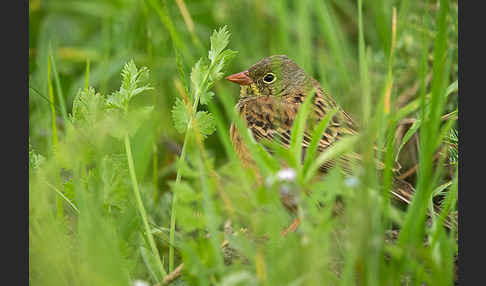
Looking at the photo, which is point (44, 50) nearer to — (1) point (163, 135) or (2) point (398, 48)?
(1) point (163, 135)

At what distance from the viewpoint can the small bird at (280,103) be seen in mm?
3928

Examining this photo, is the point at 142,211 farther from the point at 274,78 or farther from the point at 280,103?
the point at 274,78

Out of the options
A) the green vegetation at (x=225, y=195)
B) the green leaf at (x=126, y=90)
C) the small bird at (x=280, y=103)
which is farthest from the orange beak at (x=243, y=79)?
the green leaf at (x=126, y=90)

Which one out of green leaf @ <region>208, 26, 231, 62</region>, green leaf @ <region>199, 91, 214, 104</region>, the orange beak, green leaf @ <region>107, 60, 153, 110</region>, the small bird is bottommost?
the small bird

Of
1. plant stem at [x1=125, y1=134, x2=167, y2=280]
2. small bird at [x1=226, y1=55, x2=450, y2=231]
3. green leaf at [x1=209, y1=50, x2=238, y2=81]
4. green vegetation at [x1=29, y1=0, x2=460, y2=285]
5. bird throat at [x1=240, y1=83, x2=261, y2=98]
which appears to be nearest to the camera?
green vegetation at [x1=29, y1=0, x2=460, y2=285]

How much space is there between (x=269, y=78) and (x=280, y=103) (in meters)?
0.22

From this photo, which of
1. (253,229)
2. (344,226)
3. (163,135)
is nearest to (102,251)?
(253,229)

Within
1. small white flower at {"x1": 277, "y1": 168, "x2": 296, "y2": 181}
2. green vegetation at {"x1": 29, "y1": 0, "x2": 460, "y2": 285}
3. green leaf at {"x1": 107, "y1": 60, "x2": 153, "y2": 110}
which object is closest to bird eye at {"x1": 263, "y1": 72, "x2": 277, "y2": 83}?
green vegetation at {"x1": 29, "y1": 0, "x2": 460, "y2": 285}

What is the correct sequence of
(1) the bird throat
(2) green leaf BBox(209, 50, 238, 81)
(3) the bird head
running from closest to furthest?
(2) green leaf BBox(209, 50, 238, 81), (3) the bird head, (1) the bird throat

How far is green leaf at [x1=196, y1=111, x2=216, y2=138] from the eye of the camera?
126 inches

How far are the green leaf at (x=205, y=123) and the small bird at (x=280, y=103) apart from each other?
1.94 ft

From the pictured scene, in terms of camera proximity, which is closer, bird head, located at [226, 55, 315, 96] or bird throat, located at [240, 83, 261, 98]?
bird head, located at [226, 55, 315, 96]

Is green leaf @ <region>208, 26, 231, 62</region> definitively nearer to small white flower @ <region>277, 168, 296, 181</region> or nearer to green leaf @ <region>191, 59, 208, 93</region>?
green leaf @ <region>191, 59, 208, 93</region>

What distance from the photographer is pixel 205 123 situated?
321 centimetres
